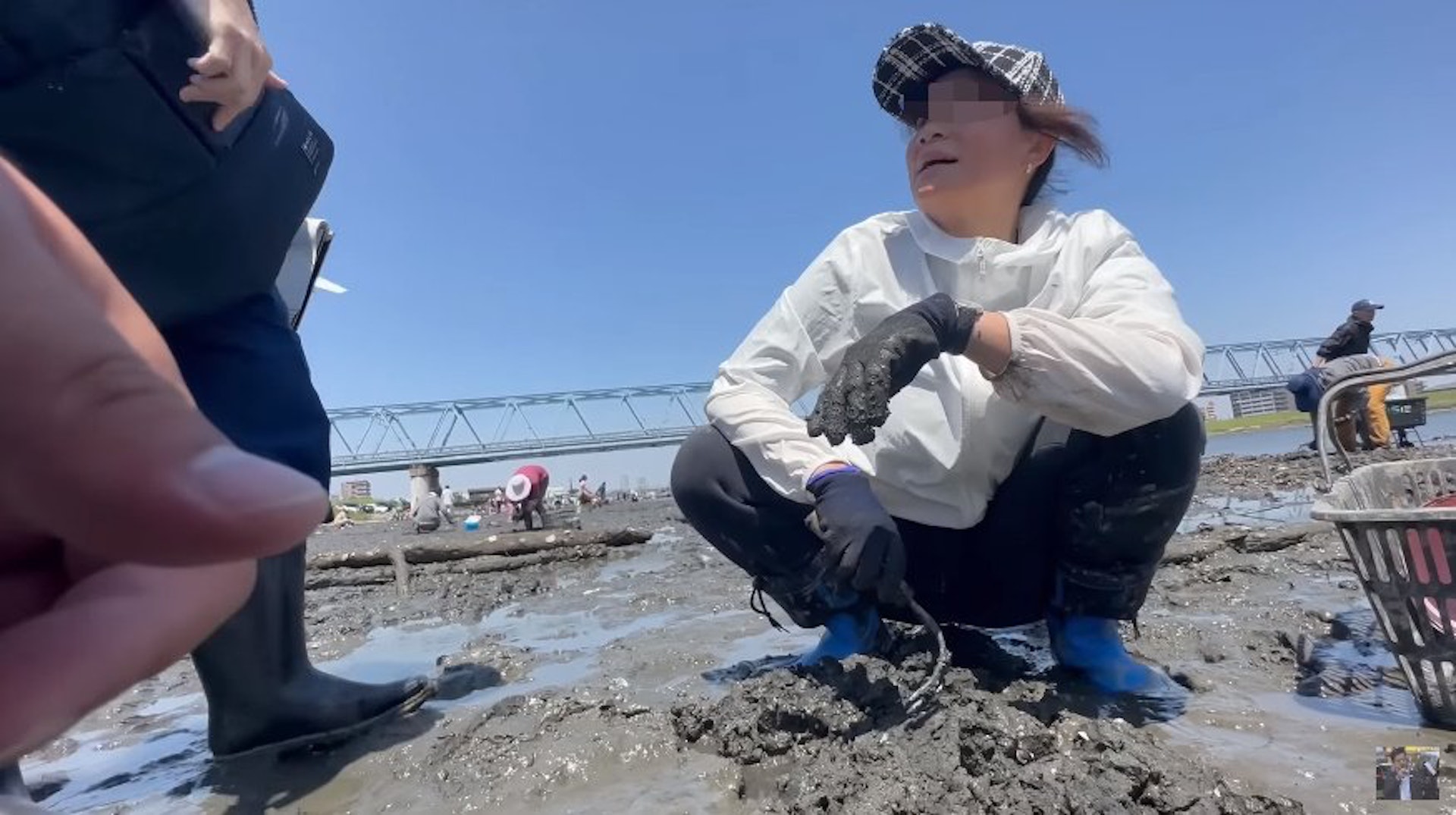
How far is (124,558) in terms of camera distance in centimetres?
48

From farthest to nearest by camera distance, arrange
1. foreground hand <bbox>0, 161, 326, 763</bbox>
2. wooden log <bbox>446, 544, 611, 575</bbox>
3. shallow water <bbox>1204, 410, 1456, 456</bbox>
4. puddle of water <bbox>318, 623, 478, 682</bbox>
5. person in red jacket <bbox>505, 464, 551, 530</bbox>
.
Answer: shallow water <bbox>1204, 410, 1456, 456</bbox> < person in red jacket <bbox>505, 464, 551, 530</bbox> < wooden log <bbox>446, 544, 611, 575</bbox> < puddle of water <bbox>318, 623, 478, 682</bbox> < foreground hand <bbox>0, 161, 326, 763</bbox>

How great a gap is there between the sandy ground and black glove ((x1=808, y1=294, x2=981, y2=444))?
50 cm

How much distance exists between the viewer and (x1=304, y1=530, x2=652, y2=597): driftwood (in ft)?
16.0

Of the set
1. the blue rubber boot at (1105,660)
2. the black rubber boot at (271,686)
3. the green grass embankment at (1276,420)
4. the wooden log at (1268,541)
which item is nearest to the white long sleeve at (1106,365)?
the blue rubber boot at (1105,660)

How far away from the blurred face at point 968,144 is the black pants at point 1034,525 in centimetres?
58

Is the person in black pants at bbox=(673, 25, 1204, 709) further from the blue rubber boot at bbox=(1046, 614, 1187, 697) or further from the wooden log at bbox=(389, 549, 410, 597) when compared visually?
the wooden log at bbox=(389, 549, 410, 597)

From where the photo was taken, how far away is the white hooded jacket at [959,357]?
1578 millimetres

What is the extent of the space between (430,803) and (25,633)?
3.81ft

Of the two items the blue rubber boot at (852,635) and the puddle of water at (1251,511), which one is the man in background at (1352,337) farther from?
the blue rubber boot at (852,635)

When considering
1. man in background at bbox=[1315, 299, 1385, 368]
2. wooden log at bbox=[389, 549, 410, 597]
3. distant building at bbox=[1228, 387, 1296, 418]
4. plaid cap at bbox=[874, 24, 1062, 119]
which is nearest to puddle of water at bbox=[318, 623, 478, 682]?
wooden log at bbox=[389, 549, 410, 597]

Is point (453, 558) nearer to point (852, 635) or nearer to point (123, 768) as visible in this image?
point (123, 768)

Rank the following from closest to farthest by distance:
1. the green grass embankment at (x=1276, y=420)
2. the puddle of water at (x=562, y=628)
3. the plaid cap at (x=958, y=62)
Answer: the plaid cap at (x=958, y=62) → the puddle of water at (x=562, y=628) → the green grass embankment at (x=1276, y=420)

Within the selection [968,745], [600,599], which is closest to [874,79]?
[968,745]

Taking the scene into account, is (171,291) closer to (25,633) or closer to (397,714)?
(397,714)
